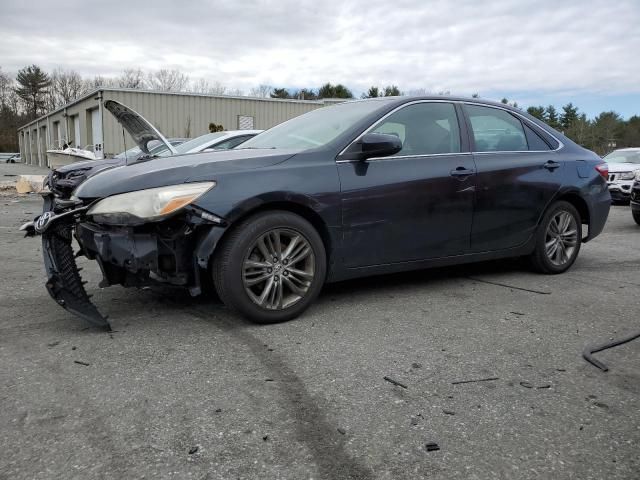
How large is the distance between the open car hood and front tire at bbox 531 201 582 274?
11.6ft

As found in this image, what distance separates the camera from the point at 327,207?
3840 mm

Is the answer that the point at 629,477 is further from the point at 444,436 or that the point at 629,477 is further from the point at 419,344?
the point at 419,344

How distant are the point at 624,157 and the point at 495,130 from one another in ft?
41.8

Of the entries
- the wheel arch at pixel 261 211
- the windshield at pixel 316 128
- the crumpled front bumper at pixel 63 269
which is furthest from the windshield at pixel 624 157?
the crumpled front bumper at pixel 63 269

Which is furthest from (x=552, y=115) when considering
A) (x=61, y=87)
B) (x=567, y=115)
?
(x=61, y=87)

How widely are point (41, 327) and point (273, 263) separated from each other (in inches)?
62.0

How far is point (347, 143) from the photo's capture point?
157 inches

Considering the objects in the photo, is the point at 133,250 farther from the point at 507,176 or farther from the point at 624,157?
the point at 624,157

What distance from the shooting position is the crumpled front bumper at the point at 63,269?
3.39m

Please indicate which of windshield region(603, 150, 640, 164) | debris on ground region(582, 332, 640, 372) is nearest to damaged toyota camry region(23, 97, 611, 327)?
debris on ground region(582, 332, 640, 372)

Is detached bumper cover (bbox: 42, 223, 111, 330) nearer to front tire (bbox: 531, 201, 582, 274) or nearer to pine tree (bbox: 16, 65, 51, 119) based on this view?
front tire (bbox: 531, 201, 582, 274)

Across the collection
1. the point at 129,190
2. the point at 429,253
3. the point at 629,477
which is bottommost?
the point at 629,477

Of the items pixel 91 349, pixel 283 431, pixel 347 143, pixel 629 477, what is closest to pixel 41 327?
pixel 91 349

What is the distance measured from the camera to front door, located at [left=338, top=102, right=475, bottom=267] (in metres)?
3.98
